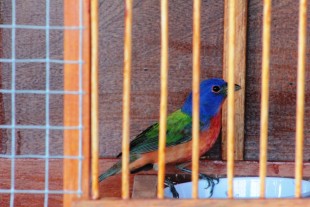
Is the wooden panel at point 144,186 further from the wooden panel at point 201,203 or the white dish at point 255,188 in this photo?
the wooden panel at point 201,203

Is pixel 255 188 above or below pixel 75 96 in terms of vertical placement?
below

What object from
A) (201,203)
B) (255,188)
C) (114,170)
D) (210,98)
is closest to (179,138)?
(210,98)

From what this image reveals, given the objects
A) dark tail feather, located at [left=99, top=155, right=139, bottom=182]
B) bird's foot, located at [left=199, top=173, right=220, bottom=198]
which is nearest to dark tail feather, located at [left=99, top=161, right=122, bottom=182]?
dark tail feather, located at [left=99, top=155, right=139, bottom=182]

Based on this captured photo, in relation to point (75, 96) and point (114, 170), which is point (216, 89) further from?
point (75, 96)

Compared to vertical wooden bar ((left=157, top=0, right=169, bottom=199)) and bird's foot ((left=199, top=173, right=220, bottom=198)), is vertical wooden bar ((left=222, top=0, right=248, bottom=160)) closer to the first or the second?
bird's foot ((left=199, top=173, right=220, bottom=198))

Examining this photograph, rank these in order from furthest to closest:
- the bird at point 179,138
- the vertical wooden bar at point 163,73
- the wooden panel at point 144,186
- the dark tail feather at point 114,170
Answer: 1. the bird at point 179,138
2. the dark tail feather at point 114,170
3. the wooden panel at point 144,186
4. the vertical wooden bar at point 163,73

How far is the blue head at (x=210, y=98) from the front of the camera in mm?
3740

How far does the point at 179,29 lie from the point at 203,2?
0.18 meters

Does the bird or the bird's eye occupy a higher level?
the bird's eye

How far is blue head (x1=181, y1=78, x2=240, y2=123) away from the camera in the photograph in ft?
12.3

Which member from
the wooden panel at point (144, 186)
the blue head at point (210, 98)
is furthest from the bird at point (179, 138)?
the wooden panel at point (144, 186)

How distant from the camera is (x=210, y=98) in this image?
154 inches

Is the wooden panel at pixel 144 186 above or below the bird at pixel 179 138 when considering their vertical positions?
below

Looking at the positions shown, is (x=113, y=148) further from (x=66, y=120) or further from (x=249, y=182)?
(x=66, y=120)
